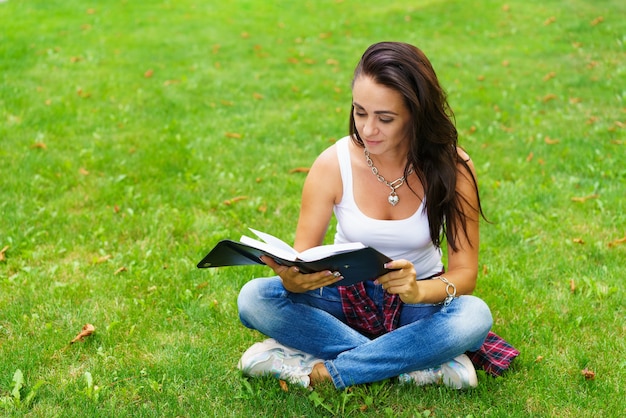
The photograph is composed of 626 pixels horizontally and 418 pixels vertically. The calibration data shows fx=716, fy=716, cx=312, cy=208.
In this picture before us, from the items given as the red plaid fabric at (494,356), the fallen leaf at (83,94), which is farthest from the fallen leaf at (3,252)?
the fallen leaf at (83,94)

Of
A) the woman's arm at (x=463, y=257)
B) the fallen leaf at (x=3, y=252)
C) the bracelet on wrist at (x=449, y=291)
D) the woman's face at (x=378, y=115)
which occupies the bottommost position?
the fallen leaf at (x=3, y=252)

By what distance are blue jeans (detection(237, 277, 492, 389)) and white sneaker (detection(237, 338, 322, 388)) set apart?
0.23 feet

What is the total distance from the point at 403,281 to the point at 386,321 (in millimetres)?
457

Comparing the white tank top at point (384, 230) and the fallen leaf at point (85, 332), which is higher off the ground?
the white tank top at point (384, 230)

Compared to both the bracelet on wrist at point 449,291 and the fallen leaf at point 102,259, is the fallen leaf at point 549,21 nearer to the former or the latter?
the fallen leaf at point 102,259

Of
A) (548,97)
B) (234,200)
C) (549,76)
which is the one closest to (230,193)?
(234,200)

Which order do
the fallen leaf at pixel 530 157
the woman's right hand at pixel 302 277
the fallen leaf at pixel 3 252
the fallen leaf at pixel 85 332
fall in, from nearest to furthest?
the woman's right hand at pixel 302 277 < the fallen leaf at pixel 85 332 < the fallen leaf at pixel 3 252 < the fallen leaf at pixel 530 157

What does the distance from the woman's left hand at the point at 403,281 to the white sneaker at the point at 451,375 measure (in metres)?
0.43

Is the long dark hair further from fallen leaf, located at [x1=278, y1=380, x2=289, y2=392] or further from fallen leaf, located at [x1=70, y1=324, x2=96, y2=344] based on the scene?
fallen leaf, located at [x1=70, y1=324, x2=96, y2=344]

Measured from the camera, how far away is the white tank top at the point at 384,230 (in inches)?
137

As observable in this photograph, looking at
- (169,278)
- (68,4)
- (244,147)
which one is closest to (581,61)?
(244,147)

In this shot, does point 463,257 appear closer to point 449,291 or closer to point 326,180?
point 449,291

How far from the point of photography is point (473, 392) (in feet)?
11.2

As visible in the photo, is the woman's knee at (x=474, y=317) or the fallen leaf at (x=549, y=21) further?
the fallen leaf at (x=549, y=21)
